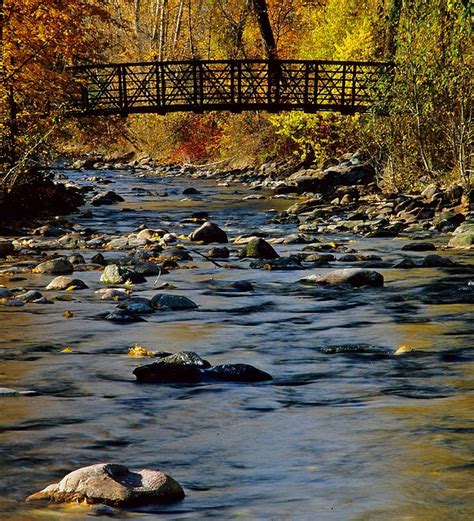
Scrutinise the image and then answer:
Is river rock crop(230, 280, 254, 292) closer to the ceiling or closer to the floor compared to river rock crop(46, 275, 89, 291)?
closer to the floor

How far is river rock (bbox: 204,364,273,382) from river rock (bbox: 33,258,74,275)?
5839 millimetres

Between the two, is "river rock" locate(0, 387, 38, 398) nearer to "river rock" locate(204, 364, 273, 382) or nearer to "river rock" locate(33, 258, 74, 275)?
"river rock" locate(204, 364, 273, 382)

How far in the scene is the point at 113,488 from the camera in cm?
406

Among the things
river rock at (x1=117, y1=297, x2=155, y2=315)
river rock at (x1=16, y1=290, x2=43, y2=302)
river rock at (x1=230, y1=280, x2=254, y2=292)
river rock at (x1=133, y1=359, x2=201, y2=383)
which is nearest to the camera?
river rock at (x1=133, y1=359, x2=201, y2=383)

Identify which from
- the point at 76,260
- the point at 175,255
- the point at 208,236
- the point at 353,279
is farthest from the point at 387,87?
the point at 353,279

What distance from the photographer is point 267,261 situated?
13.1m

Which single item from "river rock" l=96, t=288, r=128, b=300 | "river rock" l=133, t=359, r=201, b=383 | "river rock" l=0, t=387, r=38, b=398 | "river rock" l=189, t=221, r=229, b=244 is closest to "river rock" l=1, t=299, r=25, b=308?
"river rock" l=96, t=288, r=128, b=300

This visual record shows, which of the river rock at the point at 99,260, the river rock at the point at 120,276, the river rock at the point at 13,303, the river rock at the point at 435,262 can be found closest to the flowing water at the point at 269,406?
the river rock at the point at 13,303

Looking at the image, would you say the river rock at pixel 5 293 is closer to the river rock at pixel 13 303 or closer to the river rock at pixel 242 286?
the river rock at pixel 13 303

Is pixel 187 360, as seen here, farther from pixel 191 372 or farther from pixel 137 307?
pixel 137 307

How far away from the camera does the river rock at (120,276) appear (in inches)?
453

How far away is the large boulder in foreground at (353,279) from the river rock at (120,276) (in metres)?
1.90

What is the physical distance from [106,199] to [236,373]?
19.1 metres

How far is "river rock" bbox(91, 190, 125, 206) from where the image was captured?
24.7 meters
